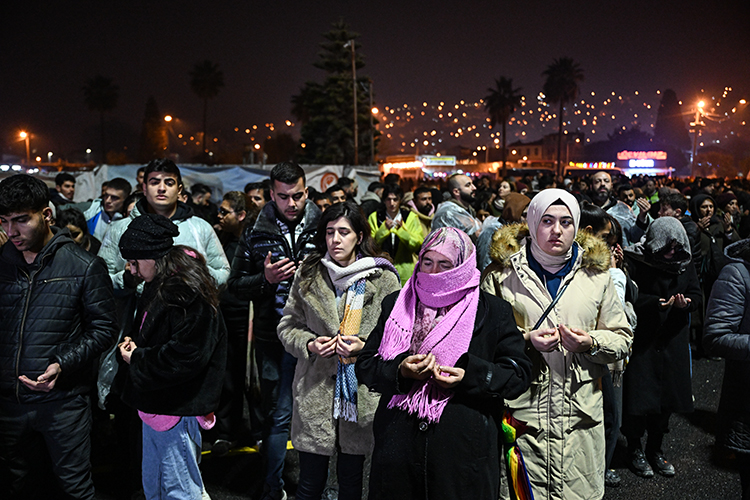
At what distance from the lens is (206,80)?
6825 cm

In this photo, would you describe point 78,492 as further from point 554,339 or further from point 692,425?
point 692,425

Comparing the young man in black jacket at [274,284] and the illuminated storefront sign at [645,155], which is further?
the illuminated storefront sign at [645,155]

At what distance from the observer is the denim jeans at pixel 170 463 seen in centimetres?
319

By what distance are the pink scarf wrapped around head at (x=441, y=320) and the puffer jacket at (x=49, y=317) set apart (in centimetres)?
202

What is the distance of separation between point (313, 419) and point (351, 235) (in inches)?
45.6

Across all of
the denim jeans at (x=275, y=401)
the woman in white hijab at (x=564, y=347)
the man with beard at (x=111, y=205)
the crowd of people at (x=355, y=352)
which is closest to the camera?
the crowd of people at (x=355, y=352)

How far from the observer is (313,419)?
3.29 meters

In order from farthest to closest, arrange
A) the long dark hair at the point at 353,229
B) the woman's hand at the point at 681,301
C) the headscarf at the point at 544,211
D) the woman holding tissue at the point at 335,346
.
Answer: the woman's hand at the point at 681,301 → the long dark hair at the point at 353,229 → the woman holding tissue at the point at 335,346 → the headscarf at the point at 544,211

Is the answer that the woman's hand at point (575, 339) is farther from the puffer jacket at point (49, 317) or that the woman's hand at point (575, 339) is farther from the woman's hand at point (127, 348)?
the puffer jacket at point (49, 317)

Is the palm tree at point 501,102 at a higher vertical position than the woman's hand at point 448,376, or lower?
higher

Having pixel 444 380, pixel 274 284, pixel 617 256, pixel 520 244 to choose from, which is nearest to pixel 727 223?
pixel 617 256

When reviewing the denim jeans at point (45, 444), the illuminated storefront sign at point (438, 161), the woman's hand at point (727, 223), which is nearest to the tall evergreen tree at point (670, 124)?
the illuminated storefront sign at point (438, 161)

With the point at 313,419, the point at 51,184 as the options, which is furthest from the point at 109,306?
the point at 51,184

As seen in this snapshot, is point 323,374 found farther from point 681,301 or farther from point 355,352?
point 681,301
